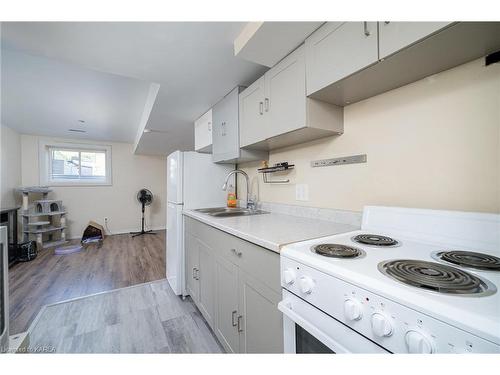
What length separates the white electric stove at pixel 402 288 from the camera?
0.42 metres

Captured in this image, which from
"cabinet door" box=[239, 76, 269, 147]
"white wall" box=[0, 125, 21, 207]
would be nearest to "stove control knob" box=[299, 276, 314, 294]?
"cabinet door" box=[239, 76, 269, 147]

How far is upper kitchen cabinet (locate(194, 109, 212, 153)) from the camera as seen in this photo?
2.37 metres

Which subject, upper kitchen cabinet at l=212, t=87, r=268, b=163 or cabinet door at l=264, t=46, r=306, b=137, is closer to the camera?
cabinet door at l=264, t=46, r=306, b=137

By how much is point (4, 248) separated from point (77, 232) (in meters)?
4.81

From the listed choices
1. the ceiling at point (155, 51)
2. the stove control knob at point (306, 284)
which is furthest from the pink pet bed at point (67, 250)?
the stove control knob at point (306, 284)

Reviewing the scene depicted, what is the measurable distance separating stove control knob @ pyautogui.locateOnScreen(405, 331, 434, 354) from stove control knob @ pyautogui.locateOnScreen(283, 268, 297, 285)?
1.15 feet

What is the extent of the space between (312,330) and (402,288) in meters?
0.34

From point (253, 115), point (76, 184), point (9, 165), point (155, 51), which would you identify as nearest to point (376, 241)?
point (253, 115)

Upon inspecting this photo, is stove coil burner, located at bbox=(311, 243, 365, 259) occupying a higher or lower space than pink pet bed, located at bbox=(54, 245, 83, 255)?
higher

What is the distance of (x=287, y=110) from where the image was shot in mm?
1271

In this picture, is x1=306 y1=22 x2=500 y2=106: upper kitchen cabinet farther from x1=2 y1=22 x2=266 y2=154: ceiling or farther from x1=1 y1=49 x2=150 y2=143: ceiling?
x1=1 y1=49 x2=150 y2=143: ceiling

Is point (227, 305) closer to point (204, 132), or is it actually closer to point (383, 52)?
point (383, 52)

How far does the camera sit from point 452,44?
29.1 inches

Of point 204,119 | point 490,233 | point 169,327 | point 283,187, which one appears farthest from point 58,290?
point 490,233
